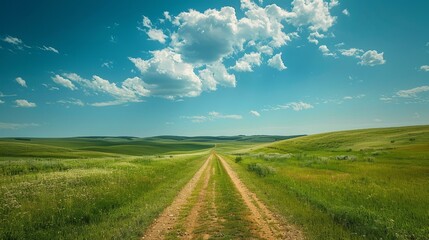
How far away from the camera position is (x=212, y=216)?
12.9 m

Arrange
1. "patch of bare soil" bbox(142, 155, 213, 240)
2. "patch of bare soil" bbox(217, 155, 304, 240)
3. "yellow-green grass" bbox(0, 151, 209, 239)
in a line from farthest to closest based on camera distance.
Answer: "yellow-green grass" bbox(0, 151, 209, 239) < "patch of bare soil" bbox(142, 155, 213, 240) < "patch of bare soil" bbox(217, 155, 304, 240)

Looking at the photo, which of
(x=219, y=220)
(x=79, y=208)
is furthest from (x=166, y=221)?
(x=79, y=208)

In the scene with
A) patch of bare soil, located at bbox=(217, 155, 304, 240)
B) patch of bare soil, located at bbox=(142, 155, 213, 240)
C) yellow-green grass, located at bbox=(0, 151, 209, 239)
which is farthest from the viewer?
yellow-green grass, located at bbox=(0, 151, 209, 239)

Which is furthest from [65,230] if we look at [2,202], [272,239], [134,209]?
[272,239]

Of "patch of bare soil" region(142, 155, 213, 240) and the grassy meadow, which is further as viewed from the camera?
the grassy meadow

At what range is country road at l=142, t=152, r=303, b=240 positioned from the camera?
10.3 meters

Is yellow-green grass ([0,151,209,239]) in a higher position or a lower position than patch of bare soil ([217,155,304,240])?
higher

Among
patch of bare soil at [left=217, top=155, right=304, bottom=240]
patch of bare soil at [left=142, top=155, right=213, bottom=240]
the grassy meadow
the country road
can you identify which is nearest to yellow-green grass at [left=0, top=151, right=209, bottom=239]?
the grassy meadow

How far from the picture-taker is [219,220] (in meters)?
12.1

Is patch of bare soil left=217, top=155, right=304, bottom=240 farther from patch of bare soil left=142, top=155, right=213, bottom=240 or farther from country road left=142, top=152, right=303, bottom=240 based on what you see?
patch of bare soil left=142, top=155, right=213, bottom=240

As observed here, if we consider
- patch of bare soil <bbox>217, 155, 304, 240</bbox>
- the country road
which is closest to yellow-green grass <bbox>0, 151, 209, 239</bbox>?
the country road

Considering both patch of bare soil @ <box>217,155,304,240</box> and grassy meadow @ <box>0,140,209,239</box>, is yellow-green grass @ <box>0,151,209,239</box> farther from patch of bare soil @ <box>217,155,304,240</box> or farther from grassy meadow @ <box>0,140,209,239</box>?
patch of bare soil @ <box>217,155,304,240</box>

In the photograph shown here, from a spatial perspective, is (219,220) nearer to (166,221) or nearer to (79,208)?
(166,221)

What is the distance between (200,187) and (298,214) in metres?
10.4
